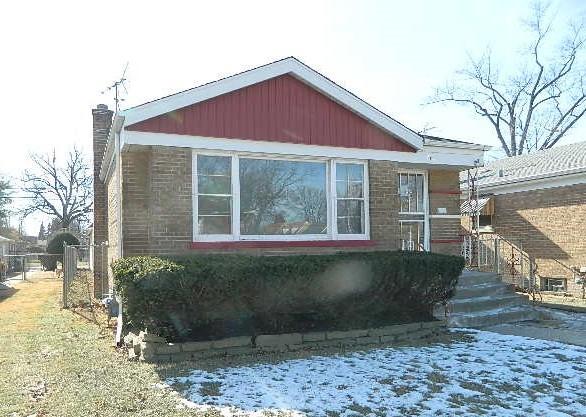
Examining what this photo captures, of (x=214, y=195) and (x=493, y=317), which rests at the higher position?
(x=214, y=195)

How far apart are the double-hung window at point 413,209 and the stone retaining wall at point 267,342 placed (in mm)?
4602

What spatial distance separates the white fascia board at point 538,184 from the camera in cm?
1510

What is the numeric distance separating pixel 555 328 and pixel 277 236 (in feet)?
17.2

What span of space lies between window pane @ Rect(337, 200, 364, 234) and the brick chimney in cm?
673

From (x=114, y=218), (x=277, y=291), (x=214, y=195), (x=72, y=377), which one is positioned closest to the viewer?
(x=72, y=377)

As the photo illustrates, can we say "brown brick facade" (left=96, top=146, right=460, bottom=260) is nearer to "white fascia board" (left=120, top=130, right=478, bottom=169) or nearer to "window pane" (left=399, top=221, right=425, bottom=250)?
"white fascia board" (left=120, top=130, right=478, bottom=169)

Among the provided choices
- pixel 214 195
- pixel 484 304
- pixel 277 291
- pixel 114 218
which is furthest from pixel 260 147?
pixel 484 304

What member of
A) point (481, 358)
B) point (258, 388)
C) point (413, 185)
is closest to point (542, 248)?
point (413, 185)

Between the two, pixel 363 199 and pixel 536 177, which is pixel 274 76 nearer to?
pixel 363 199

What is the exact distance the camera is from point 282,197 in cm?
955

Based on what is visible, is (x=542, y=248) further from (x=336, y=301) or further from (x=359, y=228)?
(x=336, y=301)

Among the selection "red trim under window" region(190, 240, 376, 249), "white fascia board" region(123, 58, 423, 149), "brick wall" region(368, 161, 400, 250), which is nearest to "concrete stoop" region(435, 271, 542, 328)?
"brick wall" region(368, 161, 400, 250)

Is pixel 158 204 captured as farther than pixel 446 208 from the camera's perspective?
No

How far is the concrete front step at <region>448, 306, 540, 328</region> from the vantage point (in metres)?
9.34
